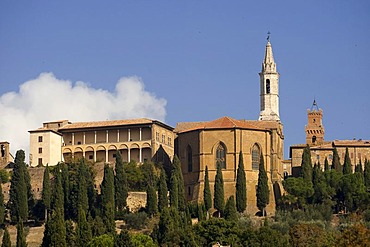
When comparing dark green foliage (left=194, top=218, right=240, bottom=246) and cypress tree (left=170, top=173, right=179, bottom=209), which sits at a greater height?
cypress tree (left=170, top=173, right=179, bottom=209)

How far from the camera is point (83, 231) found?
235 feet

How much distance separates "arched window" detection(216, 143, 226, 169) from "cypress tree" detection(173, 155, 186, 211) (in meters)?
2.79

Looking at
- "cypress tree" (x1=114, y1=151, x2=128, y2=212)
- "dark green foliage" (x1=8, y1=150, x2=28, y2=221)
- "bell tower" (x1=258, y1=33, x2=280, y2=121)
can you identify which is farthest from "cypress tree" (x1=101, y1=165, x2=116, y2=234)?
"bell tower" (x1=258, y1=33, x2=280, y2=121)

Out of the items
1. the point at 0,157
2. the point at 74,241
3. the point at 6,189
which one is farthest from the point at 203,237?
the point at 0,157

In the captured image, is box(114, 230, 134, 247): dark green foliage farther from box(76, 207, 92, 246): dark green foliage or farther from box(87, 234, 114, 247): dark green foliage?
box(76, 207, 92, 246): dark green foliage

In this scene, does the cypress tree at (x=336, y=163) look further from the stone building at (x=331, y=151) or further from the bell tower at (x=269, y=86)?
the bell tower at (x=269, y=86)

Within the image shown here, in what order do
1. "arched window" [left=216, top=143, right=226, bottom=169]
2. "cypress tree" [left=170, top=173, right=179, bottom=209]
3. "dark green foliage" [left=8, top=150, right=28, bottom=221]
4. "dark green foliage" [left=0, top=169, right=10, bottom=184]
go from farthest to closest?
"dark green foliage" [left=0, top=169, right=10, bottom=184]
"arched window" [left=216, top=143, right=226, bottom=169]
"dark green foliage" [left=8, top=150, right=28, bottom=221]
"cypress tree" [left=170, top=173, right=179, bottom=209]

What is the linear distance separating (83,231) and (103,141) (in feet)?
70.6

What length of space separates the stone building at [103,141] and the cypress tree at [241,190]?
7.91 meters

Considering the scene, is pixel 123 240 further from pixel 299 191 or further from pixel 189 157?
pixel 189 157

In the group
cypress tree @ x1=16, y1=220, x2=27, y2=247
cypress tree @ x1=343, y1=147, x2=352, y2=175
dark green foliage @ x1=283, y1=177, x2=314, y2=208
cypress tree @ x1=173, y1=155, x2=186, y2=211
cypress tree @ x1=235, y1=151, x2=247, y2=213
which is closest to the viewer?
cypress tree @ x1=16, y1=220, x2=27, y2=247

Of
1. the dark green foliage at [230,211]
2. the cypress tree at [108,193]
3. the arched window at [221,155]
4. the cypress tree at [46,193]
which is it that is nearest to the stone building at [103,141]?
the arched window at [221,155]

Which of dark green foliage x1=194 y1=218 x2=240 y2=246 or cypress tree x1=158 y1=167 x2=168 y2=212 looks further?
cypress tree x1=158 y1=167 x2=168 y2=212

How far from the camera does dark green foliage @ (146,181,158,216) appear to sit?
8038cm
